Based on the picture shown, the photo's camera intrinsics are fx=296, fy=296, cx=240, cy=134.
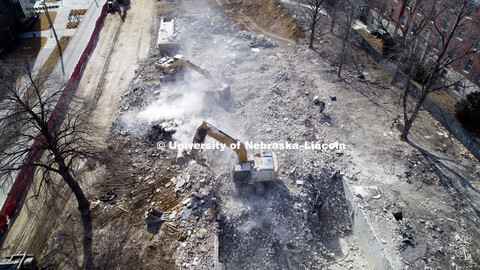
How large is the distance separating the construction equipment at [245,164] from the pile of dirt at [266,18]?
18.9 m

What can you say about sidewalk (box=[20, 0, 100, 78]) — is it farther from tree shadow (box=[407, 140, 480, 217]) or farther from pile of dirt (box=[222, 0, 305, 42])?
tree shadow (box=[407, 140, 480, 217])

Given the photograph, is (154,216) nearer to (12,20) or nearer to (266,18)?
(266,18)

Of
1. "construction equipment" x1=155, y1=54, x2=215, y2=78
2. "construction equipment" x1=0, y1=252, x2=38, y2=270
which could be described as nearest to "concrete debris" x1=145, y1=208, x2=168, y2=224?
"construction equipment" x1=0, y1=252, x2=38, y2=270

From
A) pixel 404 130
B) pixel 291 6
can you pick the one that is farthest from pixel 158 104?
pixel 291 6

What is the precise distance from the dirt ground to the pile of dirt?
7.52 m

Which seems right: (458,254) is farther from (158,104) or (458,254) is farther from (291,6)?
(291,6)

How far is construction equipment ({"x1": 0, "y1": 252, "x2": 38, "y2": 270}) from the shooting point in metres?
11.8

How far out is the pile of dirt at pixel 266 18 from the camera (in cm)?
3100

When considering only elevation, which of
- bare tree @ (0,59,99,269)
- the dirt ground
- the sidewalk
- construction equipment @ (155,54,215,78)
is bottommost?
the dirt ground

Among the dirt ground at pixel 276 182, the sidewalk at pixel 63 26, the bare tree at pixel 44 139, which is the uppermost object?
the bare tree at pixel 44 139

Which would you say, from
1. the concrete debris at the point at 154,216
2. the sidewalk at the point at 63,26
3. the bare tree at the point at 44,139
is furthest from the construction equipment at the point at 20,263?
the sidewalk at the point at 63,26

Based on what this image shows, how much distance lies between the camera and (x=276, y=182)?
1555 centimetres

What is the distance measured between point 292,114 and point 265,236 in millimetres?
8736

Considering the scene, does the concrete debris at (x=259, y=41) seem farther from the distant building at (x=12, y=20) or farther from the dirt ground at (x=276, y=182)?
the distant building at (x=12, y=20)
